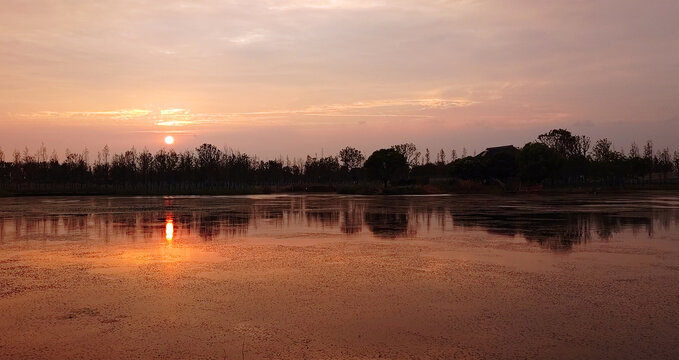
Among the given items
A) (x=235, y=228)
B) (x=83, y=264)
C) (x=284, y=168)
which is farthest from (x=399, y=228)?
(x=284, y=168)

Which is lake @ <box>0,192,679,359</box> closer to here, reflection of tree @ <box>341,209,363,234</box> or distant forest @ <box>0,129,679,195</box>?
reflection of tree @ <box>341,209,363,234</box>

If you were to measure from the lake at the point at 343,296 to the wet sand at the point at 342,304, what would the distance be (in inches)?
1.4

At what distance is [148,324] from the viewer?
7.29 metres

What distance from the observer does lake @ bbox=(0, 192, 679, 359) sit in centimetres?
635

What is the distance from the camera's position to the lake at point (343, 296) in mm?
6352

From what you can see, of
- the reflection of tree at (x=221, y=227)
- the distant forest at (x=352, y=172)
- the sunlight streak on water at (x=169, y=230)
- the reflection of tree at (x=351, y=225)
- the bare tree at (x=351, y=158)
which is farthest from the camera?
the bare tree at (x=351, y=158)

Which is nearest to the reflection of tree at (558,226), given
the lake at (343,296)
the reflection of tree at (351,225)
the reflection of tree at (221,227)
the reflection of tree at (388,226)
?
the lake at (343,296)

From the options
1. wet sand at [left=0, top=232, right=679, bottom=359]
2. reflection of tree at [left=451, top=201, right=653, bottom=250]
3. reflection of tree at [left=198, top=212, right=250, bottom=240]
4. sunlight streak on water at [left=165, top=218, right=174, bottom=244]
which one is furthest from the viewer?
reflection of tree at [left=198, top=212, right=250, bottom=240]

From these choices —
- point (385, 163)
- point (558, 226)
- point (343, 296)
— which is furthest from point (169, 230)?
point (385, 163)

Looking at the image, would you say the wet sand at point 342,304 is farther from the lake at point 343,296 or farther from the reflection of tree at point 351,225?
the reflection of tree at point 351,225

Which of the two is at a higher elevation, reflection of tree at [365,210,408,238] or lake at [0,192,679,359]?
reflection of tree at [365,210,408,238]

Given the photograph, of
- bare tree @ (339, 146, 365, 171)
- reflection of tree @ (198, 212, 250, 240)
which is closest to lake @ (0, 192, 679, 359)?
reflection of tree @ (198, 212, 250, 240)

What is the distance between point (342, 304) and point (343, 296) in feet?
1.85

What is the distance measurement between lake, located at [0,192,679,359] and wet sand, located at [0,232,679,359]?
34mm
